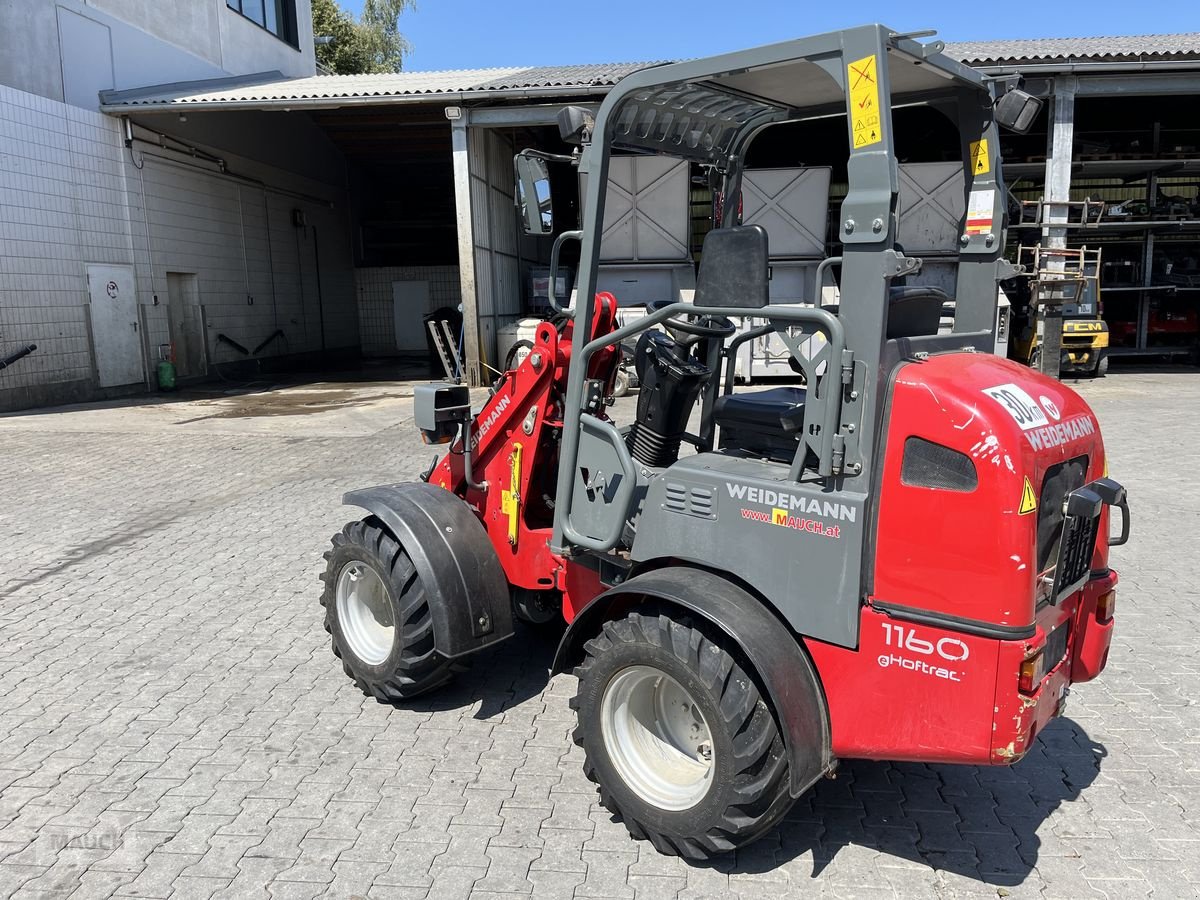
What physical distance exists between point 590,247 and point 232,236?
18.8 m

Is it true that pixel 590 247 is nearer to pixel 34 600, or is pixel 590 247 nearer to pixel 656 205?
pixel 34 600

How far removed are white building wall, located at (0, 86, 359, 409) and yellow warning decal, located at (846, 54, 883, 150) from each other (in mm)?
14444

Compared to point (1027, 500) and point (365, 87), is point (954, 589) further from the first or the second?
point (365, 87)

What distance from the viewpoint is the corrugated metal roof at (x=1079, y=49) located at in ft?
46.6

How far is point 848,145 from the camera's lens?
2.67 m

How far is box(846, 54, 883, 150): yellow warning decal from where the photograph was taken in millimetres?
2500

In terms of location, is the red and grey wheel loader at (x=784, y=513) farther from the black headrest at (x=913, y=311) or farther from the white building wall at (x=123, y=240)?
the white building wall at (x=123, y=240)

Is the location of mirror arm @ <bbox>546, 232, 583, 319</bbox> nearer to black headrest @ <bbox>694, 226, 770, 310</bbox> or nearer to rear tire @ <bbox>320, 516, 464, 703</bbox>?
black headrest @ <bbox>694, 226, 770, 310</bbox>

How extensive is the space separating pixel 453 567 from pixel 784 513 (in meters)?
1.55

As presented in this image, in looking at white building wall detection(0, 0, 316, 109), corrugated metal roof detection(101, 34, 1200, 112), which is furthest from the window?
corrugated metal roof detection(101, 34, 1200, 112)

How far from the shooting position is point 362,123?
22469mm

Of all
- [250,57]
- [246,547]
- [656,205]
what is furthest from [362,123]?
[246,547]

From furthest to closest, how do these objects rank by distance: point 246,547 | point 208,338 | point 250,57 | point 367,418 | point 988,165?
point 250,57 < point 208,338 < point 367,418 < point 246,547 < point 988,165

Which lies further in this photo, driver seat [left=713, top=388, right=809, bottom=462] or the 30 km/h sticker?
driver seat [left=713, top=388, right=809, bottom=462]
